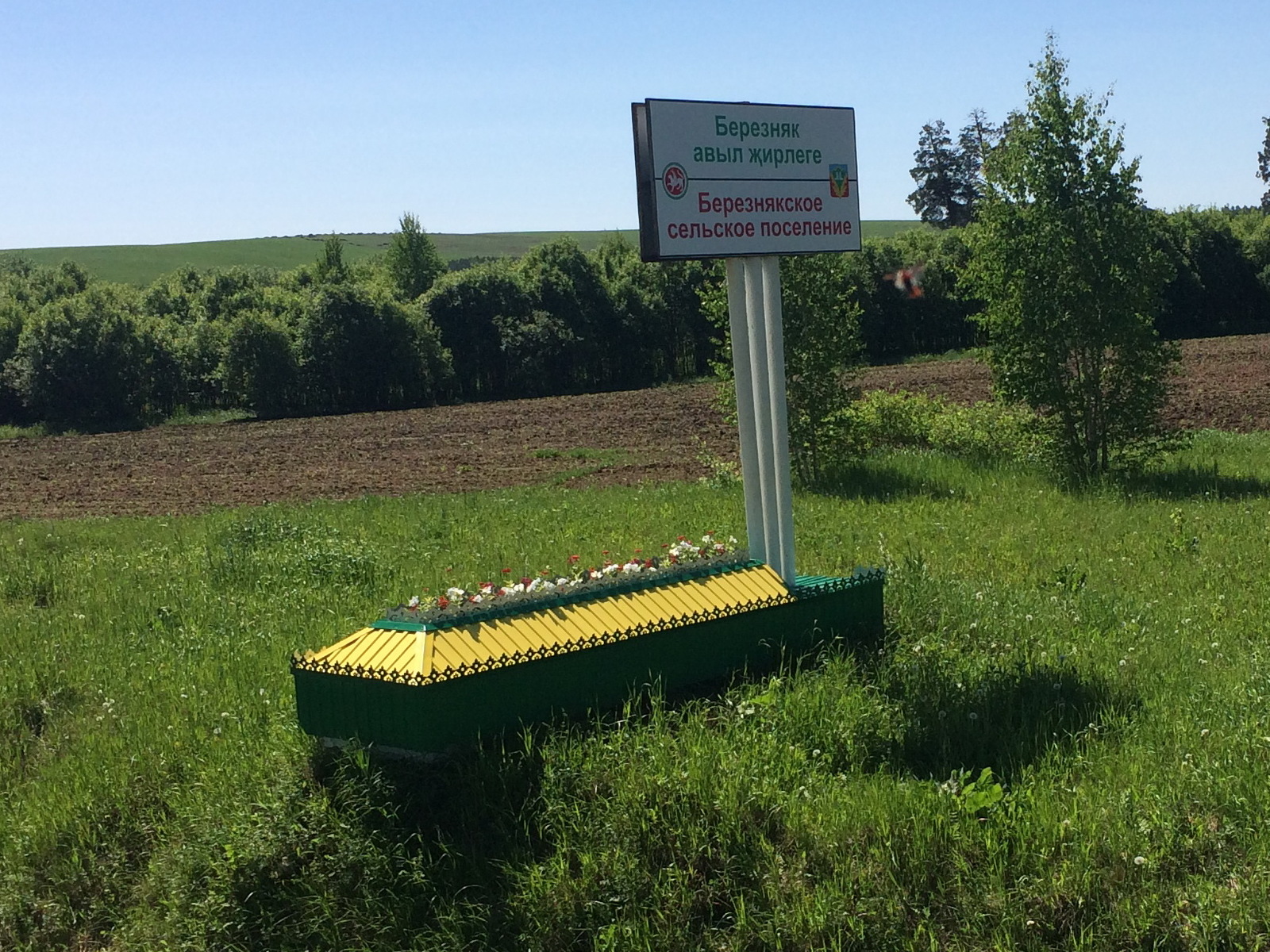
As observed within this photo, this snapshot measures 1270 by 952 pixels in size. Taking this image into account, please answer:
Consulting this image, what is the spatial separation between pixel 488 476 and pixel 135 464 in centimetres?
899

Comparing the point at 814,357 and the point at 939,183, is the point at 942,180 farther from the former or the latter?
the point at 814,357

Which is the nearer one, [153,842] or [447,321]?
[153,842]

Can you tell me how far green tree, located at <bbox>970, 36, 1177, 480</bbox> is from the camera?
1512 centimetres

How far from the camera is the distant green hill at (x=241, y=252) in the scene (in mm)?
95875

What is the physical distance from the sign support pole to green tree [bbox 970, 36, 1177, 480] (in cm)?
848

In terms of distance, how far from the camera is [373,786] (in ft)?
18.7

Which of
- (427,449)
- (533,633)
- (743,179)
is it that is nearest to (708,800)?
(533,633)

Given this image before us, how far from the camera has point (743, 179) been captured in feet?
25.0

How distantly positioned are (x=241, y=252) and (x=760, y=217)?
107575 millimetres

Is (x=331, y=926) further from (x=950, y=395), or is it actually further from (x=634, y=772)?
(x=950, y=395)

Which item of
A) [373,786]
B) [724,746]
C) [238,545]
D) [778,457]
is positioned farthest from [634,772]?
[238,545]

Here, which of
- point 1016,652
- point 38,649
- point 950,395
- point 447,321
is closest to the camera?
point 1016,652

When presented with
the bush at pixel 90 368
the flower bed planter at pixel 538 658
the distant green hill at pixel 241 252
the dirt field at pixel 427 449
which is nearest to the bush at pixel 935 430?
the dirt field at pixel 427 449

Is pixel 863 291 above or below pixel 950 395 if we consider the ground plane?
above
